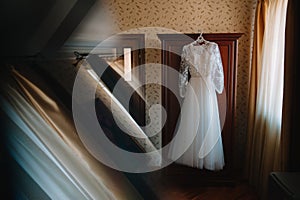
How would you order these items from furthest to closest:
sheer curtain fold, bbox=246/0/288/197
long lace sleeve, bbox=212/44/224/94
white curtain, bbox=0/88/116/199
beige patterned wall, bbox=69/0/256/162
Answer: beige patterned wall, bbox=69/0/256/162
long lace sleeve, bbox=212/44/224/94
sheer curtain fold, bbox=246/0/288/197
white curtain, bbox=0/88/116/199

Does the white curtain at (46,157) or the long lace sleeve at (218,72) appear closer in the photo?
the white curtain at (46,157)

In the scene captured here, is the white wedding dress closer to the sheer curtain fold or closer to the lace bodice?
the lace bodice

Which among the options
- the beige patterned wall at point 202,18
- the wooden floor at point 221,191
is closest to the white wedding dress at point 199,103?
the wooden floor at point 221,191

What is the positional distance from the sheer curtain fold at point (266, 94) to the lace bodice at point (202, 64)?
0.38 metres

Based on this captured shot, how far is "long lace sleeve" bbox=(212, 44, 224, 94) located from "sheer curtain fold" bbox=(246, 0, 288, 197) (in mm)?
370

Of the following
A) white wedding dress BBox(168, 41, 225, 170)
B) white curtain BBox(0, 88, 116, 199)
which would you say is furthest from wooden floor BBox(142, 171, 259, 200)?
white curtain BBox(0, 88, 116, 199)

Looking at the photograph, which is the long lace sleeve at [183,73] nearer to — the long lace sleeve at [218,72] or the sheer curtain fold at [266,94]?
the long lace sleeve at [218,72]

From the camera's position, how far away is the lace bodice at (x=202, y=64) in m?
2.26

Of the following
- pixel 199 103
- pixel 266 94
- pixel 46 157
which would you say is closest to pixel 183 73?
pixel 199 103

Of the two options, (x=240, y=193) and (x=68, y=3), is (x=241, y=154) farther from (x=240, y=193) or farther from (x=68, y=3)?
(x=68, y=3)

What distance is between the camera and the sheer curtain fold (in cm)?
196

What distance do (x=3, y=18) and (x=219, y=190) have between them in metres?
2.48

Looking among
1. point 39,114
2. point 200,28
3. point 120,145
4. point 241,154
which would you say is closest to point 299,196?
point 120,145

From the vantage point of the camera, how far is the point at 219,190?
241 cm
